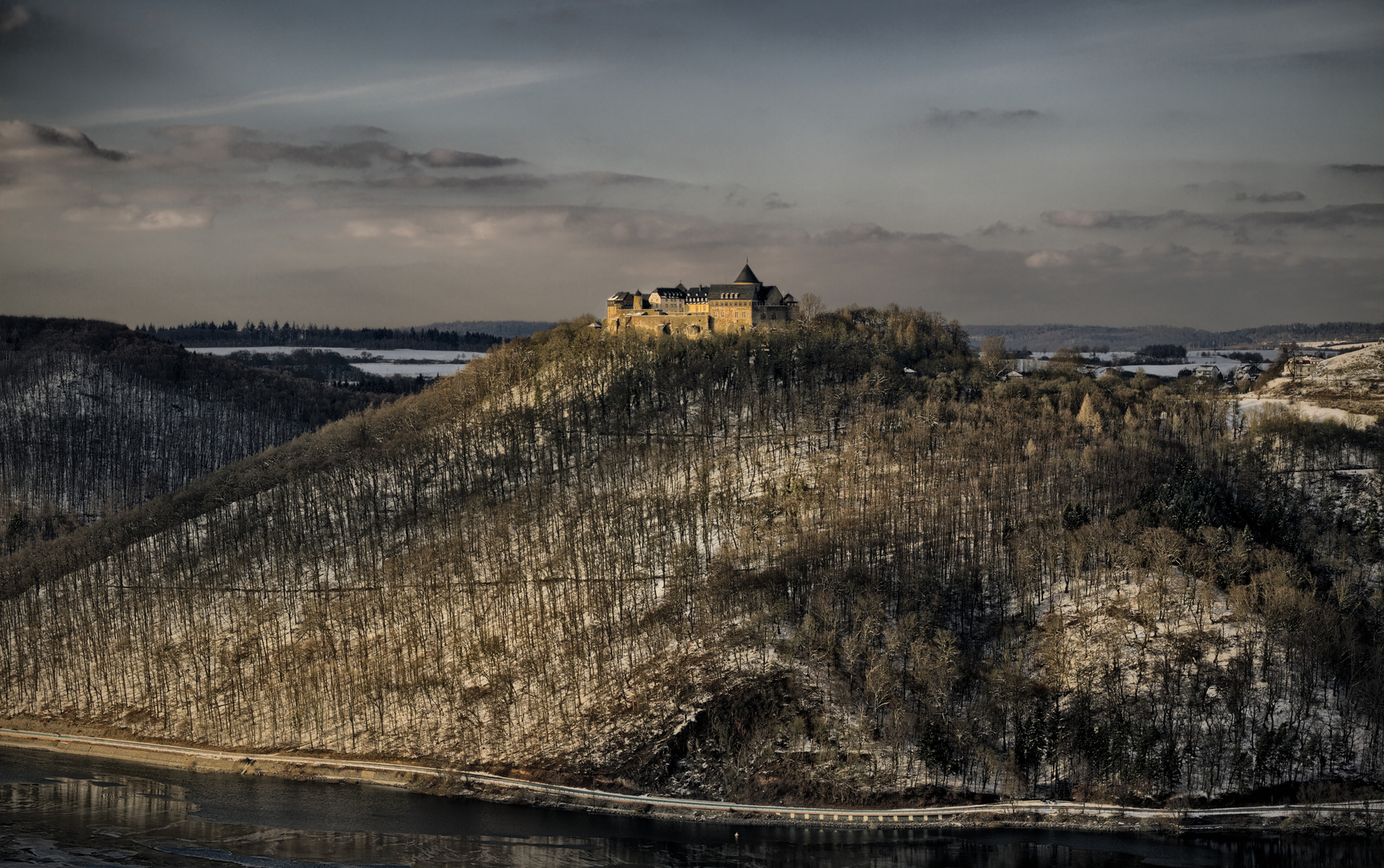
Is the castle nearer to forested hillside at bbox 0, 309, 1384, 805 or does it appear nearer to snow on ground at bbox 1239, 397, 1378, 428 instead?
forested hillside at bbox 0, 309, 1384, 805

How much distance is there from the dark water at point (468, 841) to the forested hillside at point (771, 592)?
545 cm

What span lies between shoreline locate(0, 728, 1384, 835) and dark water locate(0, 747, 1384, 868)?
42.5 inches

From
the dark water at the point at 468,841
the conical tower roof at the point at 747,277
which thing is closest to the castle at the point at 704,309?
the conical tower roof at the point at 747,277

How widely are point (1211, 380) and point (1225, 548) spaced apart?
298 ft

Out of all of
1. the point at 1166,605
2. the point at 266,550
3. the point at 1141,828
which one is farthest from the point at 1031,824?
the point at 266,550

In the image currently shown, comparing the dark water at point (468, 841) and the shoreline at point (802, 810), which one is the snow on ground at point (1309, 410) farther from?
the dark water at point (468, 841)

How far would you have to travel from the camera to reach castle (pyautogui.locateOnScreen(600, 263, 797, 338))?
15675cm

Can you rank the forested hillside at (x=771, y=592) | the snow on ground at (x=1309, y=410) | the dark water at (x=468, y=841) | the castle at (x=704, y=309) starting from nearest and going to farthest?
the dark water at (x=468, y=841)
the forested hillside at (x=771, y=592)
the snow on ground at (x=1309, y=410)
the castle at (x=704, y=309)

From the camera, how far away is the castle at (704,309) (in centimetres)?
15675

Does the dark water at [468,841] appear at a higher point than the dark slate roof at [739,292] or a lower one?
lower

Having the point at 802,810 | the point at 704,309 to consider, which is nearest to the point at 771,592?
the point at 802,810

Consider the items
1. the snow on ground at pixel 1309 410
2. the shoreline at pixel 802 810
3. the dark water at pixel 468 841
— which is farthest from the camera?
the snow on ground at pixel 1309 410

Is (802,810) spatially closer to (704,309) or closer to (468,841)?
(468,841)

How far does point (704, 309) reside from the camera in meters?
159
